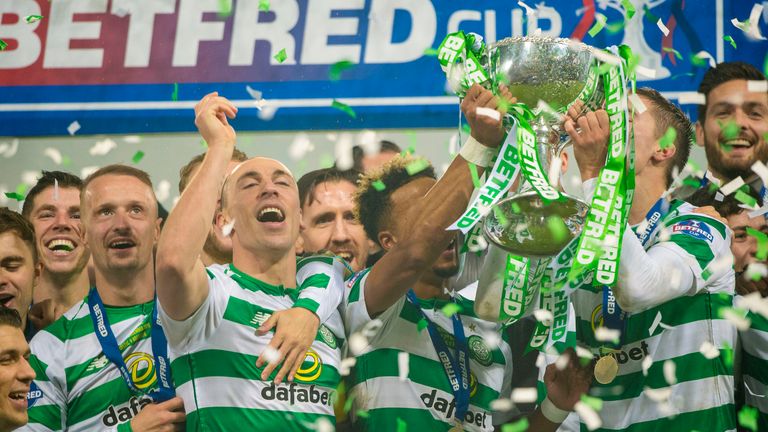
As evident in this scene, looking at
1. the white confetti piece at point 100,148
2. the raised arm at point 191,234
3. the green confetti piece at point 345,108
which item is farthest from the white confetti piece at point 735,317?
the white confetti piece at point 100,148

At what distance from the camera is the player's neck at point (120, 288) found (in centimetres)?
305

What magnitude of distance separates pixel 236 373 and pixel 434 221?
627mm

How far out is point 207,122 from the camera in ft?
8.93

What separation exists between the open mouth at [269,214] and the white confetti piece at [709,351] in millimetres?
1156

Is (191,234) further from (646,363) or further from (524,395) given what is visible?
A: (646,363)

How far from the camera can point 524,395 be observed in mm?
3043

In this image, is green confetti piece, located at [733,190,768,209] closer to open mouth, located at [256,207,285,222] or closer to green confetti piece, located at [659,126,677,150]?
green confetti piece, located at [659,126,677,150]

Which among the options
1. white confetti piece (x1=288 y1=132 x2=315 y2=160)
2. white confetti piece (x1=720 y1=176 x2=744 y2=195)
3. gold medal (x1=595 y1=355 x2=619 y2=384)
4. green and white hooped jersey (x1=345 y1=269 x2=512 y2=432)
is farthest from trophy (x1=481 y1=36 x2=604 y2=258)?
white confetti piece (x1=288 y1=132 x2=315 y2=160)

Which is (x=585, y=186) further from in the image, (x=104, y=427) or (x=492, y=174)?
(x=104, y=427)

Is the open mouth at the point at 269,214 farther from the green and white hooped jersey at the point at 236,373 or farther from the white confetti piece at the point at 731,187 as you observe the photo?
the white confetti piece at the point at 731,187

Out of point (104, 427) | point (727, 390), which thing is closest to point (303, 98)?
point (104, 427)

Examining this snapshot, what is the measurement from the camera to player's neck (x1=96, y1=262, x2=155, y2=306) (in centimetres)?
305

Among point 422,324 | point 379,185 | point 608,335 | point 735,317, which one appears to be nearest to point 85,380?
point 422,324

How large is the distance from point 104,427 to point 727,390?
1.57 m
